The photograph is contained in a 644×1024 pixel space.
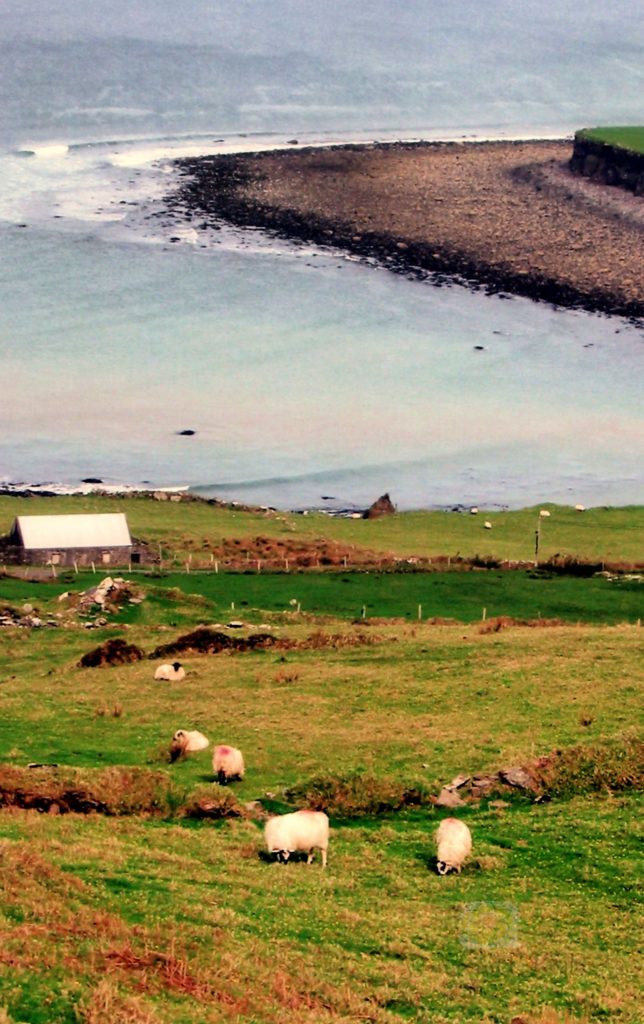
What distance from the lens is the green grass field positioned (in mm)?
133000

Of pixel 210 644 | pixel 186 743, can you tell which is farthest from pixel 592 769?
pixel 210 644

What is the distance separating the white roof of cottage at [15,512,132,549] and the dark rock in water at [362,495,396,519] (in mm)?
13913

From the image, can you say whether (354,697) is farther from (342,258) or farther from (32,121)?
(32,121)

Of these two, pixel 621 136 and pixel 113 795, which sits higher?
pixel 621 136

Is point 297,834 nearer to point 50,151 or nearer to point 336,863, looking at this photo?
point 336,863

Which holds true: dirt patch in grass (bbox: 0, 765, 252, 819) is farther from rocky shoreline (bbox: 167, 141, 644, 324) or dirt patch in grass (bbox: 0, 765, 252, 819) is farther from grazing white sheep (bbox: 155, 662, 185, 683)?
rocky shoreline (bbox: 167, 141, 644, 324)

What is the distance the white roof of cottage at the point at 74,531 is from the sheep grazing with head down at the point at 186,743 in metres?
24.5

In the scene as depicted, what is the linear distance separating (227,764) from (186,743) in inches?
82.7

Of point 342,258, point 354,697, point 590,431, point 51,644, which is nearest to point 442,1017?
point 354,697

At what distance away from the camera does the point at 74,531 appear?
5684 centimetres

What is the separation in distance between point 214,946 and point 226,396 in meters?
68.2

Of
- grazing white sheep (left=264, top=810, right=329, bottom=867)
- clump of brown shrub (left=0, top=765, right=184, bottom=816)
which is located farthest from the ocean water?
grazing white sheep (left=264, top=810, right=329, bottom=867)

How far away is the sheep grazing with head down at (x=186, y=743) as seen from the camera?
1234 inches

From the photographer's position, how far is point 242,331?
323 ft
